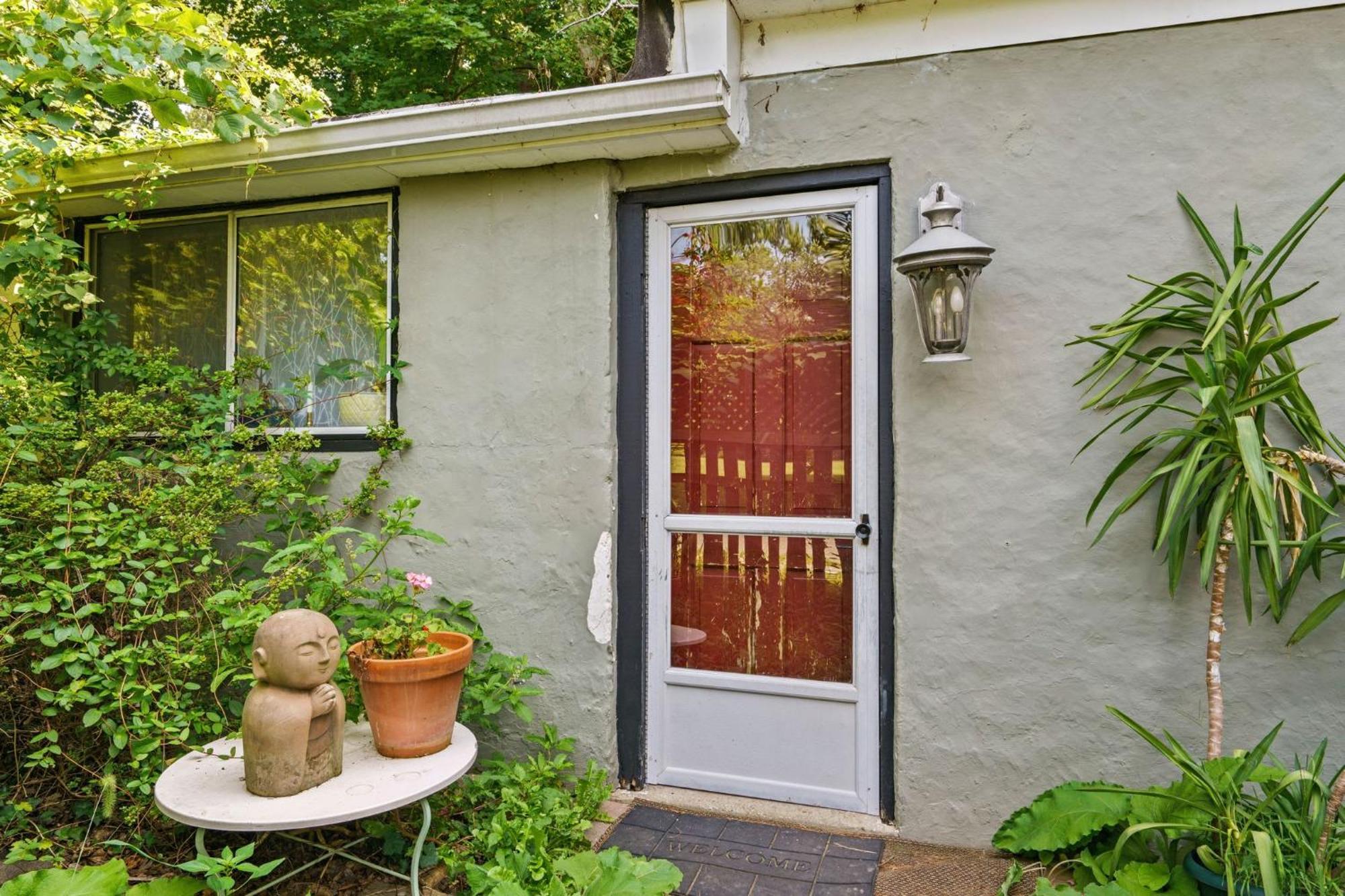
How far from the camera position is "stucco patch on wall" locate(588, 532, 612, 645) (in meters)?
2.76

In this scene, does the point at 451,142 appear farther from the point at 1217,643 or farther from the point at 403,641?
the point at 1217,643

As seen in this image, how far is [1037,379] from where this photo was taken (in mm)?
2373

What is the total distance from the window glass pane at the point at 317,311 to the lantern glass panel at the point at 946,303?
206 cm

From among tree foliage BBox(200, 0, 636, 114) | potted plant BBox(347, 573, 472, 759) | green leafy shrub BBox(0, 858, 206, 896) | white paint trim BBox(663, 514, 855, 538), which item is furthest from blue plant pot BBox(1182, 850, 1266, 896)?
tree foliage BBox(200, 0, 636, 114)

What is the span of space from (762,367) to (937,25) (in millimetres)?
1201

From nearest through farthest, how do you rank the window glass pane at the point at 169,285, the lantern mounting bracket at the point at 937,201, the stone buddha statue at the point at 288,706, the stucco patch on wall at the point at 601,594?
the stone buddha statue at the point at 288,706
the lantern mounting bracket at the point at 937,201
the stucco patch on wall at the point at 601,594
the window glass pane at the point at 169,285

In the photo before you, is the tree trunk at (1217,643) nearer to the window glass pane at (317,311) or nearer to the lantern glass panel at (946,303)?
the lantern glass panel at (946,303)

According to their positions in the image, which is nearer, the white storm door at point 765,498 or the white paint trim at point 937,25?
the white paint trim at point 937,25

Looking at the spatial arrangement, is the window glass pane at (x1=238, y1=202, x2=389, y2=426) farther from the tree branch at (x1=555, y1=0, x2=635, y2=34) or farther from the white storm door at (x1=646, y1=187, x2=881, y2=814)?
the tree branch at (x1=555, y1=0, x2=635, y2=34)

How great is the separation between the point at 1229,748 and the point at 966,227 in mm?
1685

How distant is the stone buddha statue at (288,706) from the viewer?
1923 millimetres

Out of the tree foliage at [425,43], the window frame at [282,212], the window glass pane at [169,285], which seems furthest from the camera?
the tree foliage at [425,43]

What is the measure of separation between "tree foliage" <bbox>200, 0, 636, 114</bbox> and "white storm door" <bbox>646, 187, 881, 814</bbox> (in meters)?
5.50

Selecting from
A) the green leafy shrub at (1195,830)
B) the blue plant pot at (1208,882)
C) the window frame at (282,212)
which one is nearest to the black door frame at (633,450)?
the window frame at (282,212)
